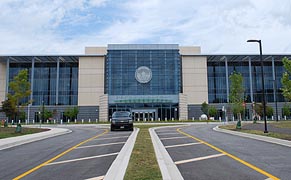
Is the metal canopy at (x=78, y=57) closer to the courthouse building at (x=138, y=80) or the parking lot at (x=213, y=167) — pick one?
the courthouse building at (x=138, y=80)

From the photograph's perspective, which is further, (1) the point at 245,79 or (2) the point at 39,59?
(1) the point at 245,79

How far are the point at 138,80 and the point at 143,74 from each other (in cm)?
186

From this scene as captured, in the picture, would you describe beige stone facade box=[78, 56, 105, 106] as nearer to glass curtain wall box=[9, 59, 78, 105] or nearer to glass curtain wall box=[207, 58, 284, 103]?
glass curtain wall box=[9, 59, 78, 105]

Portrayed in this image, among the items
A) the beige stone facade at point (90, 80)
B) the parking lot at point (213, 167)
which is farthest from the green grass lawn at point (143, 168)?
the beige stone facade at point (90, 80)

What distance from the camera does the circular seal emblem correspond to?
67500 millimetres

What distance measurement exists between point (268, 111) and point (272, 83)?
10362 millimetres

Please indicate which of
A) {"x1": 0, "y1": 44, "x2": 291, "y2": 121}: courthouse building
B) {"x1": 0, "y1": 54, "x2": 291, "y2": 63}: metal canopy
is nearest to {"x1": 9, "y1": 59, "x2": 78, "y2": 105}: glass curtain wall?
{"x1": 0, "y1": 44, "x2": 291, "y2": 121}: courthouse building

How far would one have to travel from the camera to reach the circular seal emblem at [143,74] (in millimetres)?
67500

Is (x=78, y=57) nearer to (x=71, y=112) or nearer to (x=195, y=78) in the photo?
(x=71, y=112)

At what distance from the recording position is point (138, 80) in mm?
67562

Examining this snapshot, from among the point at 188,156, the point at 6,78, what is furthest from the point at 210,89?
the point at 188,156

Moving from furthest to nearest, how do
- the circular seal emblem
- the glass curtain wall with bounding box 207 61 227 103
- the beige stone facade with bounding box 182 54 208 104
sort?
the glass curtain wall with bounding box 207 61 227 103 → the beige stone facade with bounding box 182 54 208 104 → the circular seal emblem

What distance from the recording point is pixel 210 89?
237 feet

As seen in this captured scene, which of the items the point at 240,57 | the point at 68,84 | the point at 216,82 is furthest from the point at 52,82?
the point at 240,57
